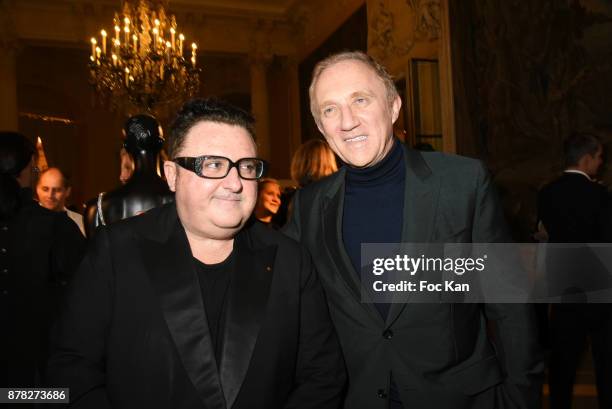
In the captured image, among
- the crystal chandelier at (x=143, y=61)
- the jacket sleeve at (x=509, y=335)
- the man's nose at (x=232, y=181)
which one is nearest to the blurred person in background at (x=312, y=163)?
the jacket sleeve at (x=509, y=335)

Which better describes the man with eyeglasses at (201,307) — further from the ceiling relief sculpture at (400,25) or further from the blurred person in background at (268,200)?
the ceiling relief sculpture at (400,25)

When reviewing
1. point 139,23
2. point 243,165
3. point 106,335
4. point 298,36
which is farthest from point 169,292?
point 298,36

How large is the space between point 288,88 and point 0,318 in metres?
15.0

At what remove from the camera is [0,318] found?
2961 millimetres

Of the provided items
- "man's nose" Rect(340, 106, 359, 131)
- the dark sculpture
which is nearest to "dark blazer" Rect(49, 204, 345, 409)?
"man's nose" Rect(340, 106, 359, 131)

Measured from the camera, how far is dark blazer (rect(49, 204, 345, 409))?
159cm

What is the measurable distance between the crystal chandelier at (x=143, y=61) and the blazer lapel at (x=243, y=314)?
6.99m

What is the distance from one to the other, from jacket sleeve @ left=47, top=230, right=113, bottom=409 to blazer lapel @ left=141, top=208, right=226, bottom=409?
0.15m

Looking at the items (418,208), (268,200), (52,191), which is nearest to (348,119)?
(418,208)

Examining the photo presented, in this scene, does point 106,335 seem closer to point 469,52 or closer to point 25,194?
point 25,194

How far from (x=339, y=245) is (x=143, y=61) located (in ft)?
23.5

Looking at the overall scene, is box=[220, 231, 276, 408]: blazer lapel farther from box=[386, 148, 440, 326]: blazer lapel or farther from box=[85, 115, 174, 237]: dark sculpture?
box=[85, 115, 174, 237]: dark sculpture

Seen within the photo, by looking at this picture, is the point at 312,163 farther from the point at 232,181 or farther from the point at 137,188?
the point at 232,181

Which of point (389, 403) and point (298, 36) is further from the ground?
point (298, 36)
